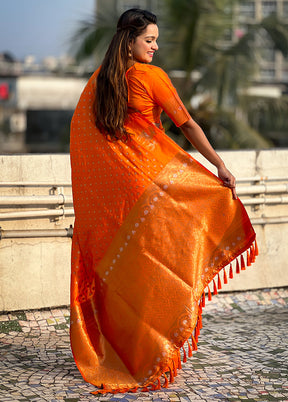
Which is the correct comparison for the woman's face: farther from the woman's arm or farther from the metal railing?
the metal railing

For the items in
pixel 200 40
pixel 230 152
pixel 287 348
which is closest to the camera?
pixel 287 348

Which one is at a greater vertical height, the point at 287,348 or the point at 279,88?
the point at 279,88

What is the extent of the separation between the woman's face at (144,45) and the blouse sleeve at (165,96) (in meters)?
0.10

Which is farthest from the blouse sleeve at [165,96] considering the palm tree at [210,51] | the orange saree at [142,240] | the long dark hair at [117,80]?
the palm tree at [210,51]

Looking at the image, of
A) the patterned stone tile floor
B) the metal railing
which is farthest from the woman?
the metal railing

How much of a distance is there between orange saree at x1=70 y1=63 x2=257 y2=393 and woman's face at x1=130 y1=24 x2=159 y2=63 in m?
A: 0.07

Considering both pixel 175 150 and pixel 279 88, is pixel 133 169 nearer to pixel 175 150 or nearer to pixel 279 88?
pixel 175 150

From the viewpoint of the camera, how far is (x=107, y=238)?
11.9ft

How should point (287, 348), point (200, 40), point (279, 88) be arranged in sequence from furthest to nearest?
1. point (279, 88)
2. point (200, 40)
3. point (287, 348)

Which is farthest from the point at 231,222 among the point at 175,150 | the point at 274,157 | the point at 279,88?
the point at 279,88

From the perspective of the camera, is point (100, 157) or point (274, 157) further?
point (274, 157)

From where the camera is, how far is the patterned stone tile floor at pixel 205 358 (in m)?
3.45

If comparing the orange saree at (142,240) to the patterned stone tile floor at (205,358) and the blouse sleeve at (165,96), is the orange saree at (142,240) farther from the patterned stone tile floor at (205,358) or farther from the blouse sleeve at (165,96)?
the patterned stone tile floor at (205,358)

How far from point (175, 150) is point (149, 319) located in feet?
2.85
